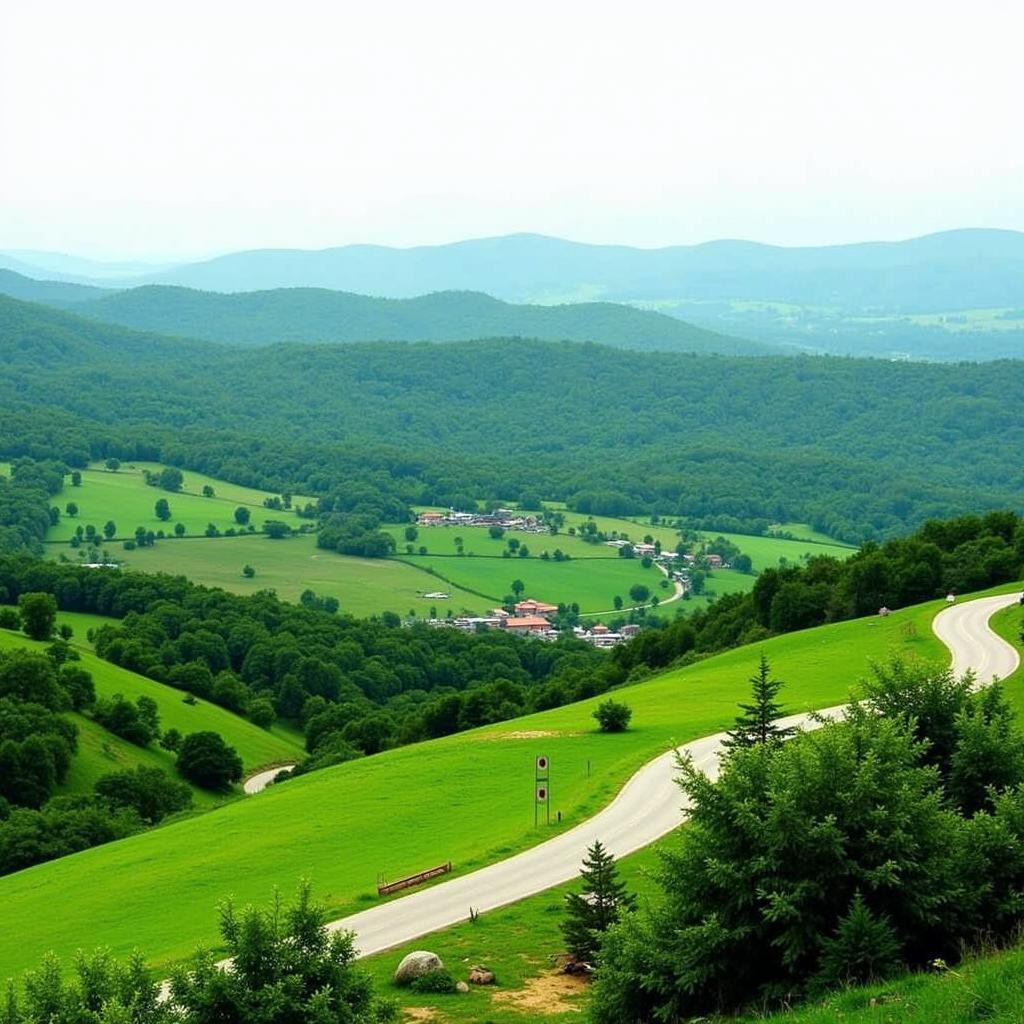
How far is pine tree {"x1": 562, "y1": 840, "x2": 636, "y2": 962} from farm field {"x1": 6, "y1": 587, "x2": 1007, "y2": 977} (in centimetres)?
777

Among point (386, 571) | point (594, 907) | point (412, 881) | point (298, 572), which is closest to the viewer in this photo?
point (594, 907)

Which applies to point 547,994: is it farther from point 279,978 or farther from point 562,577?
point 562,577

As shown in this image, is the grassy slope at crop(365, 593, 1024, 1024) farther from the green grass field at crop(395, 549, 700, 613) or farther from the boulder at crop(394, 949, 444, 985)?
the green grass field at crop(395, 549, 700, 613)

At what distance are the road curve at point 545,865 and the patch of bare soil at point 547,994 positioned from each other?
3.22 metres

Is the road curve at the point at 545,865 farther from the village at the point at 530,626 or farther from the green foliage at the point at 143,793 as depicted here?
the village at the point at 530,626

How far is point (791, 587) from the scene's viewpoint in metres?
76.4

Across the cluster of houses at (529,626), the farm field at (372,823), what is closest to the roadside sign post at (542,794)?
the farm field at (372,823)

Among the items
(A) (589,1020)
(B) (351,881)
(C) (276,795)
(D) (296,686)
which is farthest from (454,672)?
(A) (589,1020)

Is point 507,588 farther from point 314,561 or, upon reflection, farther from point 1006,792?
point 1006,792

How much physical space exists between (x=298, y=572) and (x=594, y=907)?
149m

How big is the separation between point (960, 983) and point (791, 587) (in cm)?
5948

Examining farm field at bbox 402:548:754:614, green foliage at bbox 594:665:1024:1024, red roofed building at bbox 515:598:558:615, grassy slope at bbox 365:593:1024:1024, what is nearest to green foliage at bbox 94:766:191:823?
grassy slope at bbox 365:593:1024:1024

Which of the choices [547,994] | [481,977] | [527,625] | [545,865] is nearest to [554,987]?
[547,994]

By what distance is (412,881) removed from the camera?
34531 mm
